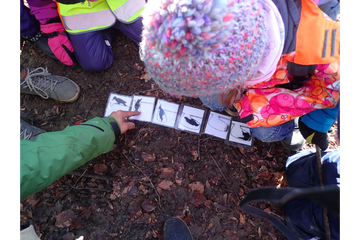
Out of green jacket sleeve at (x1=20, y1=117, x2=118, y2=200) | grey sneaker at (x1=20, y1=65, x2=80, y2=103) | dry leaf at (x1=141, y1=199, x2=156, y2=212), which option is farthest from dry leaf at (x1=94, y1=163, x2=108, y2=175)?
grey sneaker at (x1=20, y1=65, x2=80, y2=103)

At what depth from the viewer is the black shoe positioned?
1752mm

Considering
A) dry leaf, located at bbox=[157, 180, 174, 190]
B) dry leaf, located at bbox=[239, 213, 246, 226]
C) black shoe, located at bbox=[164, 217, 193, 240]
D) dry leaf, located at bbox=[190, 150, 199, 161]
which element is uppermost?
dry leaf, located at bbox=[190, 150, 199, 161]

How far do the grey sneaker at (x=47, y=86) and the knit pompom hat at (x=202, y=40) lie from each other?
1.55 metres

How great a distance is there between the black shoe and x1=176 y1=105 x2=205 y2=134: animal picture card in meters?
0.84

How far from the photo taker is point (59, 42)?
7.14 ft

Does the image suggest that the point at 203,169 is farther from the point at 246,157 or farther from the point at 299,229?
the point at 299,229

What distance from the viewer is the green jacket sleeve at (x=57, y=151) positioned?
1361 mm

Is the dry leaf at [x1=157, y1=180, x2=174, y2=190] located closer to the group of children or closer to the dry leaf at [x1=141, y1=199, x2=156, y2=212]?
the dry leaf at [x1=141, y1=199, x2=156, y2=212]

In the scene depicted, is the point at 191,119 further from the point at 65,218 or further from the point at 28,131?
the point at 28,131

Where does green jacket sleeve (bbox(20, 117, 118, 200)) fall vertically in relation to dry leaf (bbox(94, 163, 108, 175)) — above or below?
above

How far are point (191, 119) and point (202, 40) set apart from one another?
1363mm

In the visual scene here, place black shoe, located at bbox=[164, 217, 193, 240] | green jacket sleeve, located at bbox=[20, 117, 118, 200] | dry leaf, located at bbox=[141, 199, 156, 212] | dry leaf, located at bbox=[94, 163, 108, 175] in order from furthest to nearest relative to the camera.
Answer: dry leaf, located at bbox=[94, 163, 108, 175], dry leaf, located at bbox=[141, 199, 156, 212], black shoe, located at bbox=[164, 217, 193, 240], green jacket sleeve, located at bbox=[20, 117, 118, 200]

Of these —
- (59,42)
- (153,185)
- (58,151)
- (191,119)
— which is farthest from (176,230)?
(59,42)
